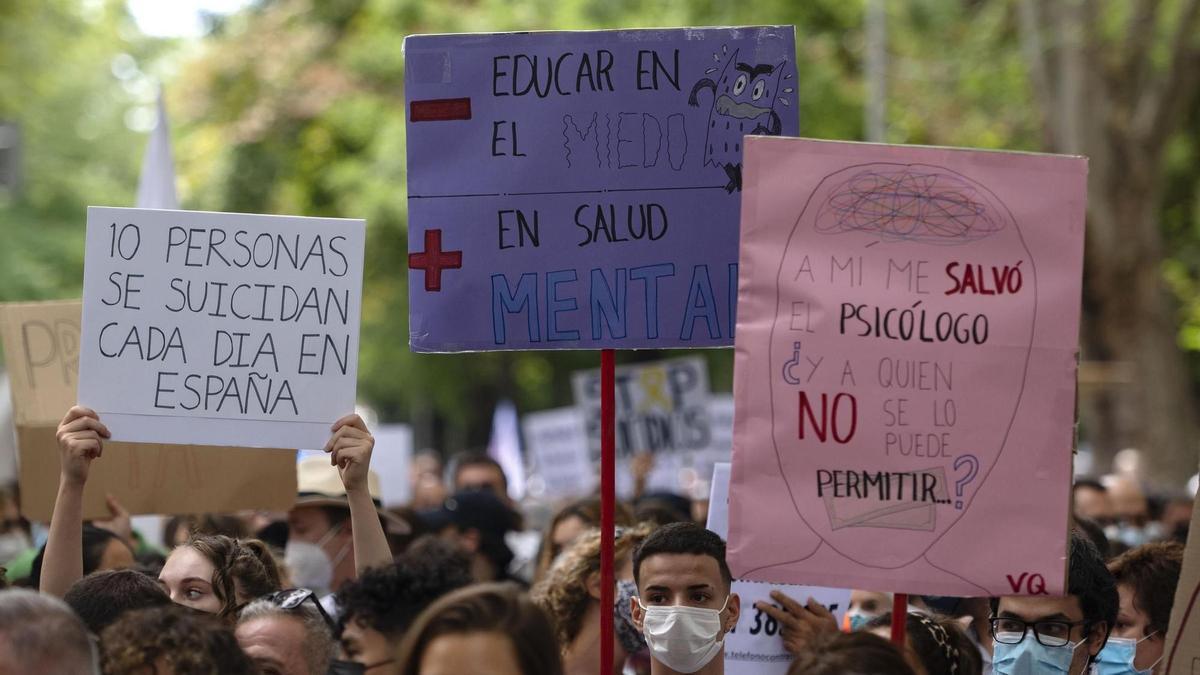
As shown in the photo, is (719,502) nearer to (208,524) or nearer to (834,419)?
(834,419)

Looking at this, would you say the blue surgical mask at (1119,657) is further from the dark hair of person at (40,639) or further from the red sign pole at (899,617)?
the dark hair of person at (40,639)

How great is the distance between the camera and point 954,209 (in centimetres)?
408

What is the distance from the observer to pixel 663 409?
12.4 metres

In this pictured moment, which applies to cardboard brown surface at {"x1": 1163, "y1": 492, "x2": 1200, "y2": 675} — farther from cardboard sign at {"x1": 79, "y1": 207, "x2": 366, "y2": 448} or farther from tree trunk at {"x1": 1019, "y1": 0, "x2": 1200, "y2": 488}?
tree trunk at {"x1": 1019, "y1": 0, "x2": 1200, "y2": 488}

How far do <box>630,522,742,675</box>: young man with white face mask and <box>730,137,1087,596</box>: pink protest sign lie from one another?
2.75ft

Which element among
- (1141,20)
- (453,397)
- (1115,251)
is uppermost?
(1141,20)

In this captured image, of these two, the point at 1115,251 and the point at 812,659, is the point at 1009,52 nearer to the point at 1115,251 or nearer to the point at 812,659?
the point at 1115,251

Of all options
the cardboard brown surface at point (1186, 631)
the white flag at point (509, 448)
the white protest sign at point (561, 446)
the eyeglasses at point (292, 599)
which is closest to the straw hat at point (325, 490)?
the eyeglasses at point (292, 599)

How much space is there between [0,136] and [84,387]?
1259 centimetres

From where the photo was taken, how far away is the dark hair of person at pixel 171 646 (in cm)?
368

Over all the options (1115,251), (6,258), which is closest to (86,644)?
(1115,251)

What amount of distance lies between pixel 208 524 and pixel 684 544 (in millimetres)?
3411

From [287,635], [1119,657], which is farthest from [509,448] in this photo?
[287,635]

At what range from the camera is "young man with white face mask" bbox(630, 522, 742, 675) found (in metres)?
4.79
